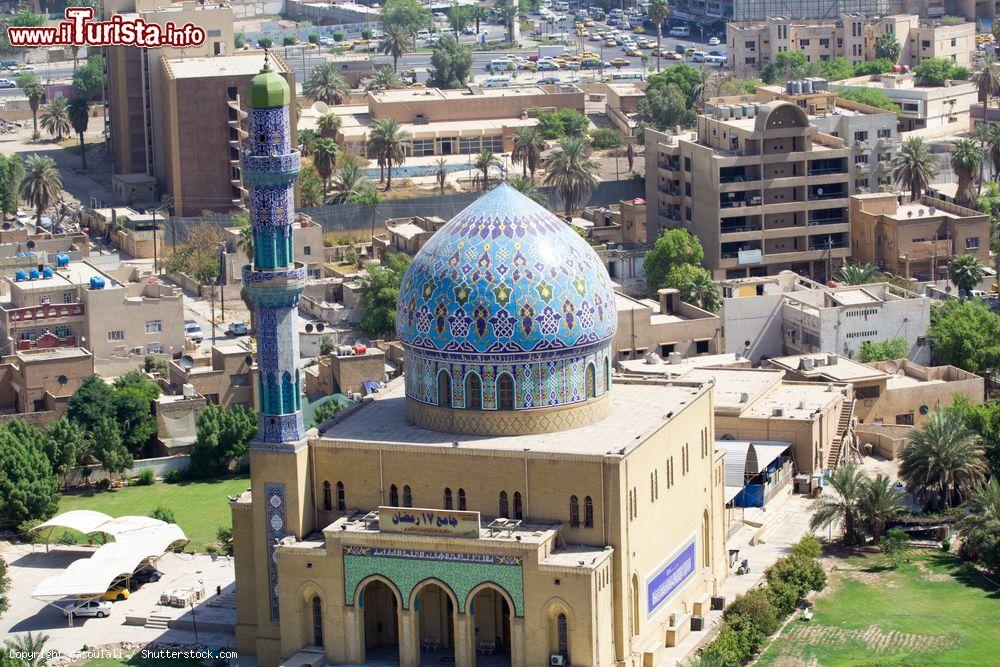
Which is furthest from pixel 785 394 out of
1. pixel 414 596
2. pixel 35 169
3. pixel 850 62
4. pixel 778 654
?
pixel 850 62

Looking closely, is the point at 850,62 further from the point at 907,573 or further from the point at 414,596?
the point at 414,596

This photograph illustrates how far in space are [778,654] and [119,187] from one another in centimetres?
8932

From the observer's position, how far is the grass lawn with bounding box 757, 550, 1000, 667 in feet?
248

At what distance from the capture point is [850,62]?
632 feet

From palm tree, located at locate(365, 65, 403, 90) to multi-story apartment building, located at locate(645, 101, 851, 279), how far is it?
62.2m

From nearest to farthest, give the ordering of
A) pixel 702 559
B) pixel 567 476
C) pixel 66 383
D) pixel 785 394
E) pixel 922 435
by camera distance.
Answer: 1. pixel 567 476
2. pixel 702 559
3. pixel 922 435
4. pixel 785 394
5. pixel 66 383

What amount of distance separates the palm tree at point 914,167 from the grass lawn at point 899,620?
168ft

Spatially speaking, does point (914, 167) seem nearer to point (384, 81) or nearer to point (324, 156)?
point (324, 156)

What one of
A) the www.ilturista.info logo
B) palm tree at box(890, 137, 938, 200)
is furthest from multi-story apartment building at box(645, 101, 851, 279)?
the www.ilturista.info logo

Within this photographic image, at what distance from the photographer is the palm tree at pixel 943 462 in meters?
88.4

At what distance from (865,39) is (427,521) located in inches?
5074

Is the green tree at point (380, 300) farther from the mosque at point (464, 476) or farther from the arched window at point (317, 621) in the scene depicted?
the arched window at point (317, 621)

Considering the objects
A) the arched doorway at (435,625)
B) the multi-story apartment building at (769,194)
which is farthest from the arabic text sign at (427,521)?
the multi-story apartment building at (769,194)

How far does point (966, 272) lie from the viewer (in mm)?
119938
